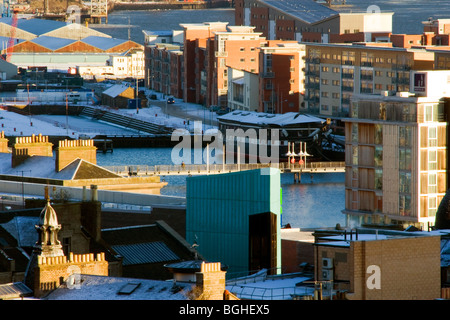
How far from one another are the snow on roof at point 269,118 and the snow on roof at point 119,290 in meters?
46.1

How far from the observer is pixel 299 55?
68938mm

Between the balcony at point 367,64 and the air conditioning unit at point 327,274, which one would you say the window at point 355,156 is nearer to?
the air conditioning unit at point 327,274

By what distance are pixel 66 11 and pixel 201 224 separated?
521 ft

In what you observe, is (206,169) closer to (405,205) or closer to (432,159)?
(405,205)

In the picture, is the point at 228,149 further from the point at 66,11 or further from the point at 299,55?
the point at 66,11

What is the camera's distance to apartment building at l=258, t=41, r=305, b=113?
68.9m

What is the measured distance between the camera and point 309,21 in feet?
281

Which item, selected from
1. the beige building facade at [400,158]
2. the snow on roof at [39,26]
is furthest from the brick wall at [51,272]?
the snow on roof at [39,26]

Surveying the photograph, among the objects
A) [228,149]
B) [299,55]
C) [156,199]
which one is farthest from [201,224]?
[299,55]

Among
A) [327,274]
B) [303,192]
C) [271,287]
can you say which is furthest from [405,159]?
[303,192]

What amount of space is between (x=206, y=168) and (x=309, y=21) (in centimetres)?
3750

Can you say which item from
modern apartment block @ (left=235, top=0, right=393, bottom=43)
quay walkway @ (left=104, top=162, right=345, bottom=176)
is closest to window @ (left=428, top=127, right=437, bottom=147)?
quay walkway @ (left=104, top=162, right=345, bottom=176)

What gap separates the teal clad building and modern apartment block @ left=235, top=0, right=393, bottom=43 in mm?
52912

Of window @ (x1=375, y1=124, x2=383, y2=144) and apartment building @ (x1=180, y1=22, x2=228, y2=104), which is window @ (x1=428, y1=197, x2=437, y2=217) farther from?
apartment building @ (x1=180, y1=22, x2=228, y2=104)
